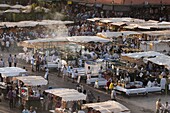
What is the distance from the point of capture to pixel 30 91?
21781 mm

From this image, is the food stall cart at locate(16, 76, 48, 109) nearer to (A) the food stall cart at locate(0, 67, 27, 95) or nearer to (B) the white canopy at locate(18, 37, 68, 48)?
(A) the food stall cart at locate(0, 67, 27, 95)

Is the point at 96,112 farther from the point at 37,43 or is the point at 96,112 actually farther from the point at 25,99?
the point at 37,43

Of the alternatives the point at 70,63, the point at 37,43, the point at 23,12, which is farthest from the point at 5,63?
the point at 23,12

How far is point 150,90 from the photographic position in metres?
24.9

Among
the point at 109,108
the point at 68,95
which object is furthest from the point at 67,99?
the point at 109,108

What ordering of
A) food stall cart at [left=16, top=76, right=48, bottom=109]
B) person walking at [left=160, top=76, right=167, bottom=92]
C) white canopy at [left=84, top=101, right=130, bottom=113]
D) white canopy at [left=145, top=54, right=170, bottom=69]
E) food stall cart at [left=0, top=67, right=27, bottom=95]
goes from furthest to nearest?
white canopy at [left=145, top=54, right=170, bottom=69] < person walking at [left=160, top=76, right=167, bottom=92] < food stall cart at [left=0, top=67, right=27, bottom=95] < food stall cart at [left=16, top=76, right=48, bottom=109] < white canopy at [left=84, top=101, right=130, bottom=113]

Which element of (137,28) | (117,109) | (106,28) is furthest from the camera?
(106,28)

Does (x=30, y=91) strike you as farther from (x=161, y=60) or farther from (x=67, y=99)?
(x=161, y=60)

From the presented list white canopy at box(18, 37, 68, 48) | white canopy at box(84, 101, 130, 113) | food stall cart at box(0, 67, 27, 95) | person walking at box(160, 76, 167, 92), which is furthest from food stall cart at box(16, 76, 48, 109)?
white canopy at box(18, 37, 68, 48)

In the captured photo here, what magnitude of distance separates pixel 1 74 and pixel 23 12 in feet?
83.9

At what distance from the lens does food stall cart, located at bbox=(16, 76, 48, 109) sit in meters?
21.4

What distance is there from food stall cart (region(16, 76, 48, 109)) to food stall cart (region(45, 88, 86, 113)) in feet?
3.17

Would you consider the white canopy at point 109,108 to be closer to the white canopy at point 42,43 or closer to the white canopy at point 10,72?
the white canopy at point 10,72

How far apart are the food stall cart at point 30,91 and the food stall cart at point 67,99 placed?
966mm
